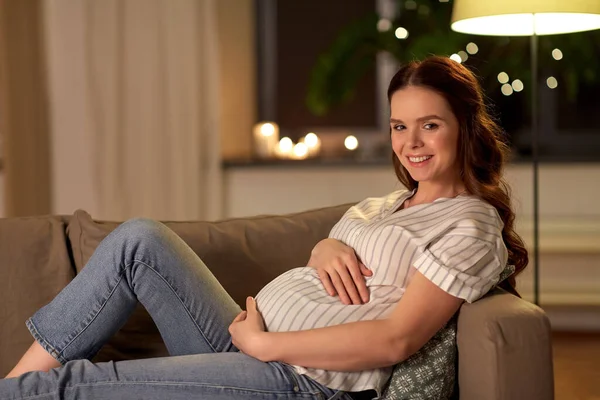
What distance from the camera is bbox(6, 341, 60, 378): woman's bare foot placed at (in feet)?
5.91

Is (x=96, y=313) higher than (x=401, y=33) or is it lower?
lower

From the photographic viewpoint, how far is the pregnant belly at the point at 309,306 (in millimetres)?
1750

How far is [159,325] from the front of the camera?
1905 millimetres

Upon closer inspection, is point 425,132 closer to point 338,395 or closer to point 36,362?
point 338,395

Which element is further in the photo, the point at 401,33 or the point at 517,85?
the point at 517,85

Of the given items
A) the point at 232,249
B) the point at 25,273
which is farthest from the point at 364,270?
the point at 25,273

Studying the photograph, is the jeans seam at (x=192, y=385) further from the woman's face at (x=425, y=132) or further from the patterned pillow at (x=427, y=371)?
the woman's face at (x=425, y=132)

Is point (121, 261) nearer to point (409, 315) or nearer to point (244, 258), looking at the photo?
point (244, 258)

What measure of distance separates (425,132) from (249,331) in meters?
0.55

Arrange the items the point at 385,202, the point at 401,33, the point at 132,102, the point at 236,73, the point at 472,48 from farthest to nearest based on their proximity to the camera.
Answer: the point at 236,73, the point at 472,48, the point at 401,33, the point at 132,102, the point at 385,202

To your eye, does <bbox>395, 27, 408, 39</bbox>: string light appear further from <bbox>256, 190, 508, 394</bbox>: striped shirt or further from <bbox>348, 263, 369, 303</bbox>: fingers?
<bbox>348, 263, 369, 303</bbox>: fingers

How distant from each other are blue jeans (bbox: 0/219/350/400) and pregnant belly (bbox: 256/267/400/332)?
10 centimetres

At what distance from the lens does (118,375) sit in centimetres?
167

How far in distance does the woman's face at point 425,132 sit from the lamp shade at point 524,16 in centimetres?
81
